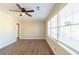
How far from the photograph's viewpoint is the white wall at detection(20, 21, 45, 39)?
48.0ft

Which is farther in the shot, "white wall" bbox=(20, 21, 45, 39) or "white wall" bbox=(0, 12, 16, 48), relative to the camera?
"white wall" bbox=(20, 21, 45, 39)

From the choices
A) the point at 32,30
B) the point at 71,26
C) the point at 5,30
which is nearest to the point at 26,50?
the point at 5,30

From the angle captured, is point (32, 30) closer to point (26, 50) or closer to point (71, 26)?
point (26, 50)

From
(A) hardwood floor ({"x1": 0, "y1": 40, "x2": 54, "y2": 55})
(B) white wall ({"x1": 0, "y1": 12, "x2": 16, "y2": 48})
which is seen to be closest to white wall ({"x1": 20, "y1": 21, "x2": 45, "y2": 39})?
(B) white wall ({"x1": 0, "y1": 12, "x2": 16, "y2": 48})

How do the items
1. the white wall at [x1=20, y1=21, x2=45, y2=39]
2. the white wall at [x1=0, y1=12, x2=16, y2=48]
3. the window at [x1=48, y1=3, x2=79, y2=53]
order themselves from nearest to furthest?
the window at [x1=48, y1=3, x2=79, y2=53] → the white wall at [x1=0, y1=12, x2=16, y2=48] → the white wall at [x1=20, y1=21, x2=45, y2=39]

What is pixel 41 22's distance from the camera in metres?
14.6

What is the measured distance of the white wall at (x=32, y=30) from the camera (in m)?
14.6

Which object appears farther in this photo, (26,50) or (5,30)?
(5,30)

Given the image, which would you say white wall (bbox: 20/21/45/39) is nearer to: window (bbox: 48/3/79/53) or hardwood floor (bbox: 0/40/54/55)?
hardwood floor (bbox: 0/40/54/55)

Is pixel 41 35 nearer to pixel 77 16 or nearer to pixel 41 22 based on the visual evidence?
pixel 41 22

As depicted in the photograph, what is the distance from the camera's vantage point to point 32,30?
48.4 feet

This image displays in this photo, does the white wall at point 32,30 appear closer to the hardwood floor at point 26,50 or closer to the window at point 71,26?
the hardwood floor at point 26,50

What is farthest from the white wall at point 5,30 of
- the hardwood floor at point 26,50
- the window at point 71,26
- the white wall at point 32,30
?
the white wall at point 32,30

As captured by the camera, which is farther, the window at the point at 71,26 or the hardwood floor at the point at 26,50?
the hardwood floor at the point at 26,50
